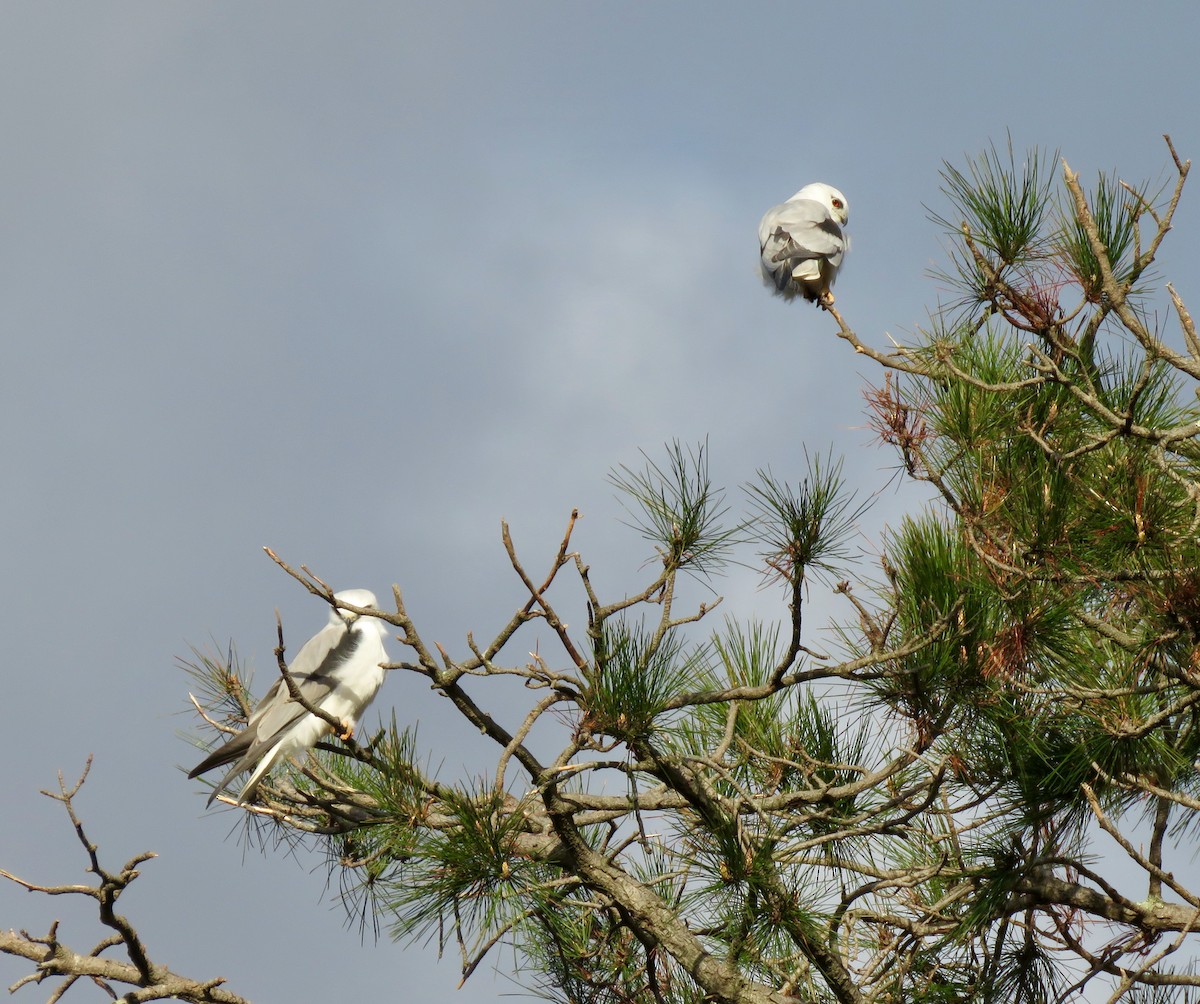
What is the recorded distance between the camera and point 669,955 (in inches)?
102

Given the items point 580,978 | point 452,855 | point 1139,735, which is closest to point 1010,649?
point 1139,735

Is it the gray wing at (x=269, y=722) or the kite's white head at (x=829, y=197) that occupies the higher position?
the kite's white head at (x=829, y=197)

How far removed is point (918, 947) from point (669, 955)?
25.2 inches

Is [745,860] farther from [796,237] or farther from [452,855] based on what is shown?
[796,237]

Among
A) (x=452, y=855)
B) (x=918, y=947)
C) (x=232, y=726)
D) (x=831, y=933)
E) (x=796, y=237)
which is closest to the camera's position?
(x=452, y=855)

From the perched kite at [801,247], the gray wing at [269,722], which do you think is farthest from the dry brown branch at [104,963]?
the perched kite at [801,247]

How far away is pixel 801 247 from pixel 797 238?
61 millimetres

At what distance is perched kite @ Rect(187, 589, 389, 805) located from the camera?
9.79ft

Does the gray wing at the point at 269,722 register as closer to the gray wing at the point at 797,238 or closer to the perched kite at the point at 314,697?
the perched kite at the point at 314,697

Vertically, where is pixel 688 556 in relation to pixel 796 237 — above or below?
below

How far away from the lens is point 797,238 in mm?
4555

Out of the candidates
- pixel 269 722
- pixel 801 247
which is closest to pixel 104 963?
pixel 269 722

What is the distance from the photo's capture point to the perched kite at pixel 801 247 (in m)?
4.52

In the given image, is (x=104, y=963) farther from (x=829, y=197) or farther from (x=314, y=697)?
(x=829, y=197)
